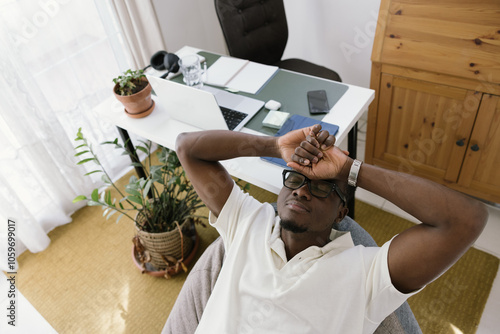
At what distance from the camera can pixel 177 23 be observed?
2.81m

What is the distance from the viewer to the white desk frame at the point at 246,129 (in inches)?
60.5

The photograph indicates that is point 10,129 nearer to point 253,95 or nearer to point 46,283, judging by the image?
point 46,283

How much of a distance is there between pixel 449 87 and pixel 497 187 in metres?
0.62

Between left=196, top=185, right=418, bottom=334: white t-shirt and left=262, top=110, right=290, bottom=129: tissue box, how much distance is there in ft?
1.39

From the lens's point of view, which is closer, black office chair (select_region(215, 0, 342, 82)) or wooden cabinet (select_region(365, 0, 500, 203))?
wooden cabinet (select_region(365, 0, 500, 203))

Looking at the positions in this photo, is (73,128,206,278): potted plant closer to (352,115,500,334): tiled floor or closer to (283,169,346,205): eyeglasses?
(283,169,346,205): eyeglasses

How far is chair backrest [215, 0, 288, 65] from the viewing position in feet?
7.67

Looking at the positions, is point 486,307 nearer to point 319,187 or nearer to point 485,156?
point 485,156

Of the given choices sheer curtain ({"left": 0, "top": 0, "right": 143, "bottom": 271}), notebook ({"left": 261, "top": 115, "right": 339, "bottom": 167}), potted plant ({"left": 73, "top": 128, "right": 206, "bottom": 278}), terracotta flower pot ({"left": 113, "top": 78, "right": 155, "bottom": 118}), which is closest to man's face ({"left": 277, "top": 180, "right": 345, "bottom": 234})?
notebook ({"left": 261, "top": 115, "right": 339, "bottom": 167})

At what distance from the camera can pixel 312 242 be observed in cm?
129

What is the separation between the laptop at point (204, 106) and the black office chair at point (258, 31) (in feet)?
2.00

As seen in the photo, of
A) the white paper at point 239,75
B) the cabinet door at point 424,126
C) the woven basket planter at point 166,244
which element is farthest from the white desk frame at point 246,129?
the woven basket planter at point 166,244

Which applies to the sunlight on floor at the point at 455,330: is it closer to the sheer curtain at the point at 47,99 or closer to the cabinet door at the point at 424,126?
the cabinet door at the point at 424,126

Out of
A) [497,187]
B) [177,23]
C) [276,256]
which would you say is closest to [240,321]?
[276,256]
